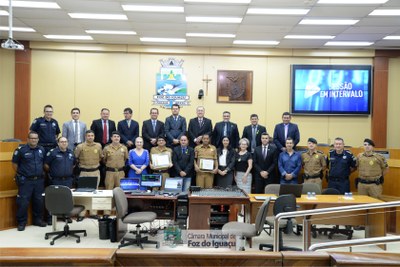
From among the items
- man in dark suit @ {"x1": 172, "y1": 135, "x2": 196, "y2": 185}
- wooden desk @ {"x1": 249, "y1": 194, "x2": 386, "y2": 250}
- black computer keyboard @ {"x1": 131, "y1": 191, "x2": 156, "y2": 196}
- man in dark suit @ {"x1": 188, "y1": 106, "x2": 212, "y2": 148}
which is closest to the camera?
wooden desk @ {"x1": 249, "y1": 194, "x2": 386, "y2": 250}

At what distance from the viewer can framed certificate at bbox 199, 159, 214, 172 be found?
24.7 feet

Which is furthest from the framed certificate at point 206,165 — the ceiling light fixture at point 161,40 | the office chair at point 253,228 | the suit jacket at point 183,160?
the ceiling light fixture at point 161,40

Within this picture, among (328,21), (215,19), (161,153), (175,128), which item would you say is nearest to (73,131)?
(161,153)

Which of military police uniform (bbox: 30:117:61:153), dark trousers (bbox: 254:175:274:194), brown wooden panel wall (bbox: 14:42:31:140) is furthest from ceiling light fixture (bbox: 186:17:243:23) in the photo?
brown wooden panel wall (bbox: 14:42:31:140)

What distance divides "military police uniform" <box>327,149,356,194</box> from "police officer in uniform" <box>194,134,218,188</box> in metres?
2.44

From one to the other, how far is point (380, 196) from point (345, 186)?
2.39 ft

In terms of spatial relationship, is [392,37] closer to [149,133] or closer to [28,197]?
[149,133]

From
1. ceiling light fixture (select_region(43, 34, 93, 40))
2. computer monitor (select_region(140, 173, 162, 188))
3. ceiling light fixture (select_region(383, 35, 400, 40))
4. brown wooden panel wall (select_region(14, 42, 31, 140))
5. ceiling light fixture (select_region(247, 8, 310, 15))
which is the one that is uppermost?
ceiling light fixture (select_region(43, 34, 93, 40))

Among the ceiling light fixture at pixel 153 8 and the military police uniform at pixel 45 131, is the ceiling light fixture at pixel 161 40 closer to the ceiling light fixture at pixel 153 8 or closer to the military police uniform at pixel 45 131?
the ceiling light fixture at pixel 153 8

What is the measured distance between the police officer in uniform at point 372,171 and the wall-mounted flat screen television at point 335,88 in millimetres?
3284

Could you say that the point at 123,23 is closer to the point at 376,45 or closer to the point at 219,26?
the point at 219,26

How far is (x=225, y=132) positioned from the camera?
848 cm

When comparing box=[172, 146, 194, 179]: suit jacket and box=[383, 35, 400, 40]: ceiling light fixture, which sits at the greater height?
box=[383, 35, 400, 40]: ceiling light fixture

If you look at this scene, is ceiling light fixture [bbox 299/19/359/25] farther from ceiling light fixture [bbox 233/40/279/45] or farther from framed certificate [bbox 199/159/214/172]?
framed certificate [bbox 199/159/214/172]
